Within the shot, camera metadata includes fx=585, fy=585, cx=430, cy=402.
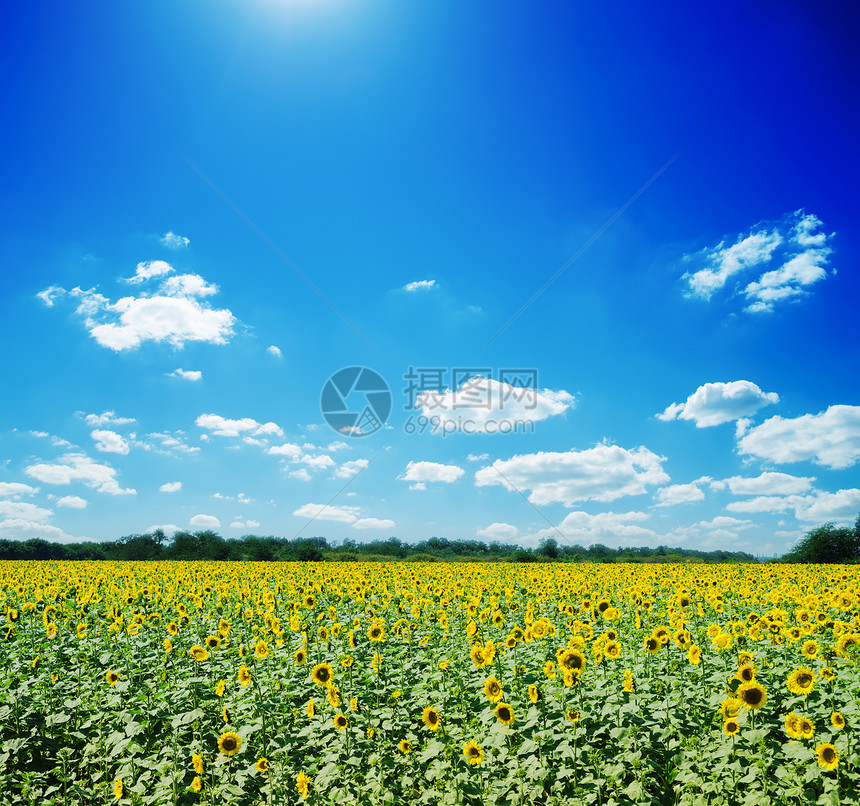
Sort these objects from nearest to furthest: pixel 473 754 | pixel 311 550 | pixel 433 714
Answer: pixel 473 754
pixel 433 714
pixel 311 550

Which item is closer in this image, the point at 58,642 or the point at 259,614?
the point at 58,642

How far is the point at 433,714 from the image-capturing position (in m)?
5.68

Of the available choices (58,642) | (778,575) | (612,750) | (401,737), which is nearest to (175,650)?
(58,642)

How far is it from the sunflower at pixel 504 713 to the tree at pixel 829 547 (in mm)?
56355

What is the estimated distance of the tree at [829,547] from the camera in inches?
2004

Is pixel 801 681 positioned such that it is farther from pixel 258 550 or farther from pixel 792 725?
pixel 258 550

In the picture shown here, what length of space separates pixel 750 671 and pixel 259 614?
867cm

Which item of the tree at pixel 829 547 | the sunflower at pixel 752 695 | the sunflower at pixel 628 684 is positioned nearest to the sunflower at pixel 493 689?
the sunflower at pixel 628 684

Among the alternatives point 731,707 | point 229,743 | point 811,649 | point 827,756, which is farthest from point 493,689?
point 811,649

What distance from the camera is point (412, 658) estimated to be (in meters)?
8.16

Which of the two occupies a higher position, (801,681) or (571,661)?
(571,661)

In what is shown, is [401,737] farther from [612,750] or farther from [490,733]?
[612,750]

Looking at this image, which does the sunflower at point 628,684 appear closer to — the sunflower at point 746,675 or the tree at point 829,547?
the sunflower at point 746,675

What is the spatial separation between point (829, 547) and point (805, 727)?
56.4 meters
